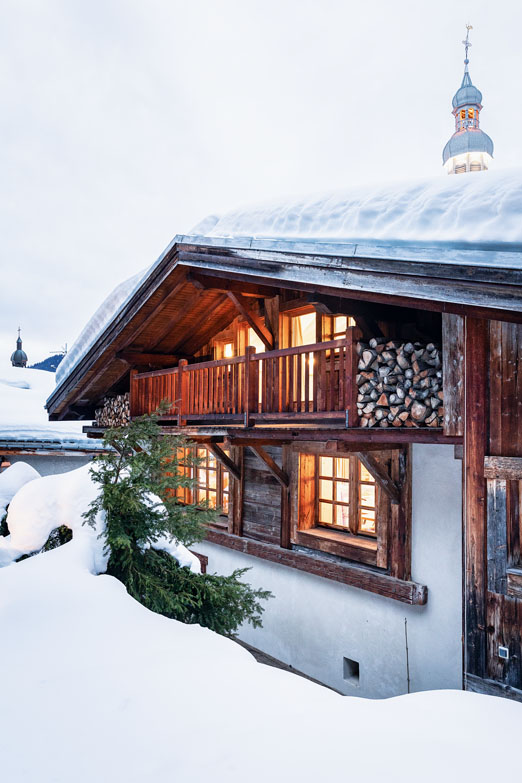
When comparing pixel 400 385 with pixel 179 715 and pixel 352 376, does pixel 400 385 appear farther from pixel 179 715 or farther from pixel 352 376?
pixel 179 715

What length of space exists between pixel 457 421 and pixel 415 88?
153215 millimetres

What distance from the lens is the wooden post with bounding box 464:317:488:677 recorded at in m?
5.00

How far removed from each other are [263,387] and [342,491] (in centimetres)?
216

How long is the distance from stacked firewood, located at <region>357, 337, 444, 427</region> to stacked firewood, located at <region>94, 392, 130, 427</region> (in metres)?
6.08

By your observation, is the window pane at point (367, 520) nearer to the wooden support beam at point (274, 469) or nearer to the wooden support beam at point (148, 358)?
the wooden support beam at point (274, 469)

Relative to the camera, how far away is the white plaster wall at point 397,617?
20.3 ft

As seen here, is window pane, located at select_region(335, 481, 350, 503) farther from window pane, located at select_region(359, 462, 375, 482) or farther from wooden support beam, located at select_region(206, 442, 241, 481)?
wooden support beam, located at select_region(206, 442, 241, 481)

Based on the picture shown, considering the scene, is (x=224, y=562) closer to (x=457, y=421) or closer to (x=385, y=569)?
(x=385, y=569)

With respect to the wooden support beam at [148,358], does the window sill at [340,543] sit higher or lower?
lower

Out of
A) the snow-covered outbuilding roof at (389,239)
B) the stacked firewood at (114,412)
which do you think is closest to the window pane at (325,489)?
the snow-covered outbuilding roof at (389,239)

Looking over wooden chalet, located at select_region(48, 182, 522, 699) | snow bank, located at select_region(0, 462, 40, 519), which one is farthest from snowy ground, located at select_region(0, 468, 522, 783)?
snow bank, located at select_region(0, 462, 40, 519)

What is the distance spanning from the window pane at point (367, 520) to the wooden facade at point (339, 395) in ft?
0.07

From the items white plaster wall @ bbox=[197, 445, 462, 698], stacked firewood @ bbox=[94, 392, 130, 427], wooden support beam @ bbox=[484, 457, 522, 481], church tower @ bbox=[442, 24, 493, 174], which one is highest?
church tower @ bbox=[442, 24, 493, 174]

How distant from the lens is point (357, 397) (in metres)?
5.85
